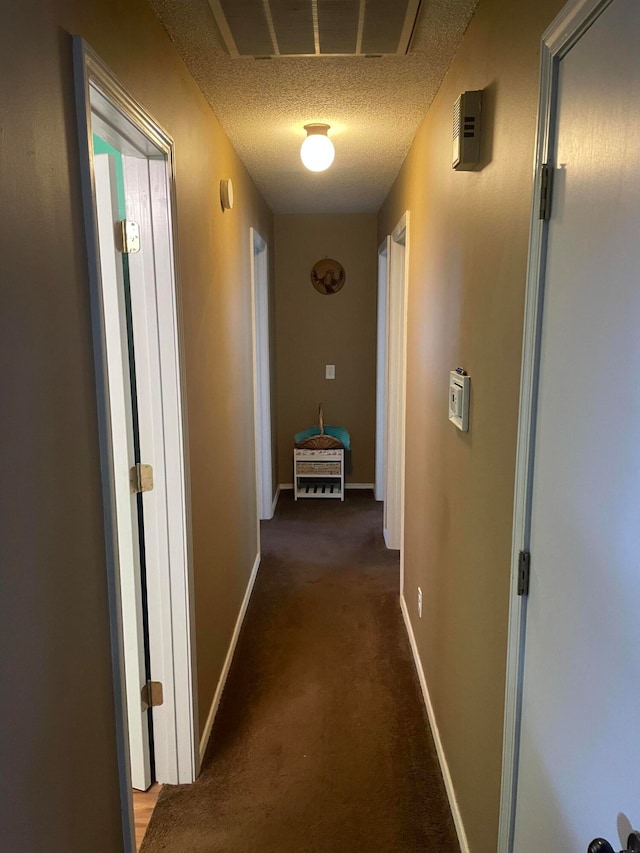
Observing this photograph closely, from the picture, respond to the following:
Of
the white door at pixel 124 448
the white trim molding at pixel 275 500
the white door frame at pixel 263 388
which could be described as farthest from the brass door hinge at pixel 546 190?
the white trim molding at pixel 275 500

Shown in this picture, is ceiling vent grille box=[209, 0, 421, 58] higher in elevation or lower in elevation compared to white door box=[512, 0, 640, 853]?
higher

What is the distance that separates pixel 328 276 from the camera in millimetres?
5266

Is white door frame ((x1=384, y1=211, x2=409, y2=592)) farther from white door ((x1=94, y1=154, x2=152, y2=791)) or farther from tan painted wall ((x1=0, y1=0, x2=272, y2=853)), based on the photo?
tan painted wall ((x1=0, y1=0, x2=272, y2=853))

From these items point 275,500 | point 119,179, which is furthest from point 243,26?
point 275,500

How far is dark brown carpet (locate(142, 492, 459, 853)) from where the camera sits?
1916mm

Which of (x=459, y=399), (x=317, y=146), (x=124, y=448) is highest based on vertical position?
(x=317, y=146)

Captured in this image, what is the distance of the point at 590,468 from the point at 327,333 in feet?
14.9

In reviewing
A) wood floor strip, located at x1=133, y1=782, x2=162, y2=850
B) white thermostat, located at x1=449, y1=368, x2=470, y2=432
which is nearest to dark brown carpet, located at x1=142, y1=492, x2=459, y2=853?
wood floor strip, located at x1=133, y1=782, x2=162, y2=850

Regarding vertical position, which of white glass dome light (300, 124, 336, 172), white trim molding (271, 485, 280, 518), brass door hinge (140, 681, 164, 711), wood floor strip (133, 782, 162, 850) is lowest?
wood floor strip (133, 782, 162, 850)

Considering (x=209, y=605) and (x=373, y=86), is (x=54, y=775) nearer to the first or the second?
(x=209, y=605)

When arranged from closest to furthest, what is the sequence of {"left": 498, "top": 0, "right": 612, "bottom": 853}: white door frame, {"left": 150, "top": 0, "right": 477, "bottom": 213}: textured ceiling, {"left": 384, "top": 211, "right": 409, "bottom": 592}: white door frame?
{"left": 498, "top": 0, "right": 612, "bottom": 853}: white door frame → {"left": 150, "top": 0, "right": 477, "bottom": 213}: textured ceiling → {"left": 384, "top": 211, "right": 409, "bottom": 592}: white door frame

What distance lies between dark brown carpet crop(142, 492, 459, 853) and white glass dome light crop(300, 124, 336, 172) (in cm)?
232

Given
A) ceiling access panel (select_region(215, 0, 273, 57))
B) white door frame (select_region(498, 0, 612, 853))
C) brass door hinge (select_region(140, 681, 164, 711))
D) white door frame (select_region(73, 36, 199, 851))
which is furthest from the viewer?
brass door hinge (select_region(140, 681, 164, 711))

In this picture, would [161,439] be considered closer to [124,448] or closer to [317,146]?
[124,448]
